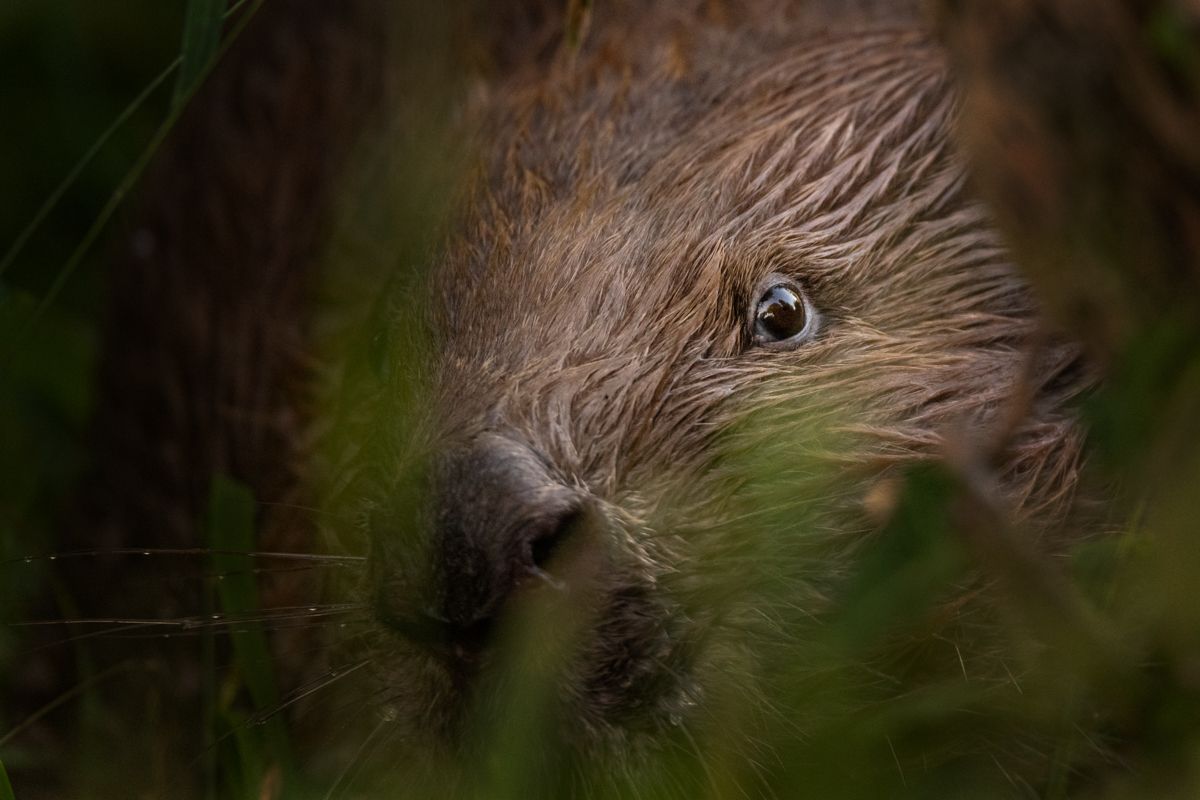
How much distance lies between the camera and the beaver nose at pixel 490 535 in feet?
5.49

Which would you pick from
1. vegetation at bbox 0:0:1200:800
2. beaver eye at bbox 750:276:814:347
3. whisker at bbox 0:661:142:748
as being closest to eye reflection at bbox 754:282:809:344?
beaver eye at bbox 750:276:814:347

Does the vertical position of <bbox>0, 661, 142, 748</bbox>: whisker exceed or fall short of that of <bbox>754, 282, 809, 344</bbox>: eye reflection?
it falls short

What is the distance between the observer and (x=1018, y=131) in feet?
5.95

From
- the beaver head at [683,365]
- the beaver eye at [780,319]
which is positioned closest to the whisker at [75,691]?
the beaver head at [683,365]

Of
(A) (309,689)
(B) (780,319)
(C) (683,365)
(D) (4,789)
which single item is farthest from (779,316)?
(D) (4,789)

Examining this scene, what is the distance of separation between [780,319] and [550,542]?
1.77ft

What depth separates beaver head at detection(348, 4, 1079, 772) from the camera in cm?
171

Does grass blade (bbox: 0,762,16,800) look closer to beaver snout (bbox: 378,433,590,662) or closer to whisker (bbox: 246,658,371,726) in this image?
whisker (bbox: 246,658,371,726)

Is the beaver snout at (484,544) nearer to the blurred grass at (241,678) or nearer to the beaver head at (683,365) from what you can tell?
the beaver head at (683,365)

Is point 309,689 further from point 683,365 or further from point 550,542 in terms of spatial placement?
Result: point 683,365

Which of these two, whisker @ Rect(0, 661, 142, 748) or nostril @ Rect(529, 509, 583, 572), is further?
whisker @ Rect(0, 661, 142, 748)

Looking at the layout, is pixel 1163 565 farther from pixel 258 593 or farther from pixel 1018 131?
pixel 258 593

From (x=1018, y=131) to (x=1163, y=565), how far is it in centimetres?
54

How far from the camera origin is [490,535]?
5.54 feet
